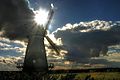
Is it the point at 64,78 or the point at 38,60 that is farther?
the point at 38,60

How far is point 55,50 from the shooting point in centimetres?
6600

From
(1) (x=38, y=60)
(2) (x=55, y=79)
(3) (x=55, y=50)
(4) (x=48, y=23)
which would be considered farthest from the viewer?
(3) (x=55, y=50)

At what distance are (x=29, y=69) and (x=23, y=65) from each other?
81.9 inches

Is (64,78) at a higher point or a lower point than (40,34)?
lower

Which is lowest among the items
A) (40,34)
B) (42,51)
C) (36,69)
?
(36,69)

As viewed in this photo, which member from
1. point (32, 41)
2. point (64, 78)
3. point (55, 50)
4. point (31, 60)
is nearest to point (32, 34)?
point (32, 41)

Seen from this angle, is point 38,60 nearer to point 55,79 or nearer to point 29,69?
point 29,69

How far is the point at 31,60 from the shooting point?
54.4 m

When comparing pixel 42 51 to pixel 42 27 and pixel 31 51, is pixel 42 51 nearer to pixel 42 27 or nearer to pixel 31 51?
pixel 31 51

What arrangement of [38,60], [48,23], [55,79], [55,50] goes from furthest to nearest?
[55,50] → [48,23] → [38,60] → [55,79]

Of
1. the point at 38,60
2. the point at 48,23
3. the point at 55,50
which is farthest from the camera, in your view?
the point at 55,50

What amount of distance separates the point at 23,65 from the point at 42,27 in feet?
27.7

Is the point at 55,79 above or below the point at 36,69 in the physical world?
below

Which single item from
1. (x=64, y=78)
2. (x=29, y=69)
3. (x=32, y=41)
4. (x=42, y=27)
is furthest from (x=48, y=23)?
(x=64, y=78)
